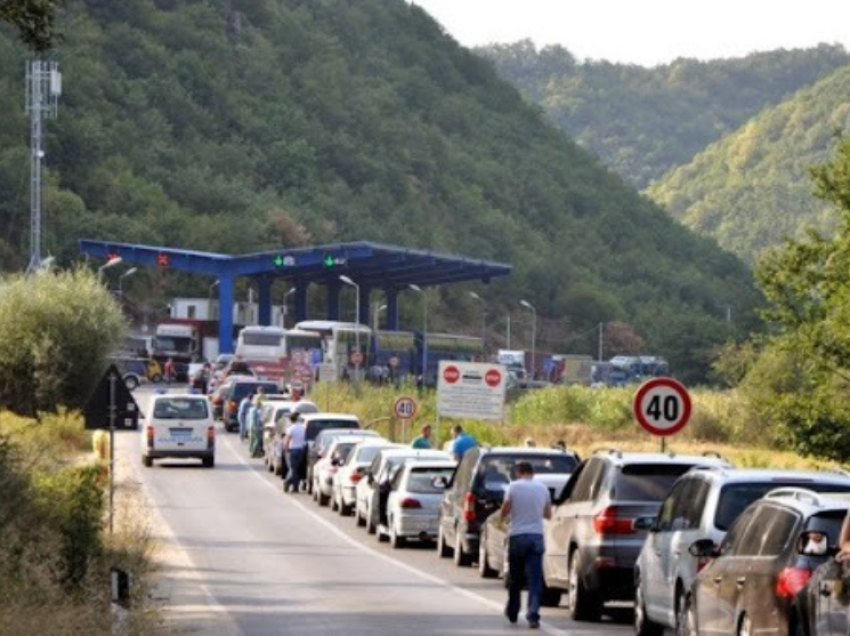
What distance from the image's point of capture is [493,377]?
53281 millimetres

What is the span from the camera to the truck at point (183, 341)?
113 metres

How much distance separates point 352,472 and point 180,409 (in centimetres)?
1475

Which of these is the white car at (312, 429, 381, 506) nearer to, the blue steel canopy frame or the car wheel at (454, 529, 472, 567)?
the car wheel at (454, 529, 472, 567)

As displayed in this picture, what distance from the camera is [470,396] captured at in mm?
53125

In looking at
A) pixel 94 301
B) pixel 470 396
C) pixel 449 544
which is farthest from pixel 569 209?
pixel 449 544

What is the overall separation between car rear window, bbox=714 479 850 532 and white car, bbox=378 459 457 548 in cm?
1622

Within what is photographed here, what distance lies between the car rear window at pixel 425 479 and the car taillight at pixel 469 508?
4.87 metres

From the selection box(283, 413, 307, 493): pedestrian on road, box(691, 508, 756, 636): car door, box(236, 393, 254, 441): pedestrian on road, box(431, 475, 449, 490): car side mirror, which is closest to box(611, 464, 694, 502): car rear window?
box(691, 508, 756, 636): car door

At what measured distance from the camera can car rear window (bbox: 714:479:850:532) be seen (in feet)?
66.8

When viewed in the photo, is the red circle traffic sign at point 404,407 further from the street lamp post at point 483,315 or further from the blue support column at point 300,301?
the street lamp post at point 483,315

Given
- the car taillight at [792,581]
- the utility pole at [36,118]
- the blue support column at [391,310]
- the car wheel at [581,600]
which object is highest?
the utility pole at [36,118]

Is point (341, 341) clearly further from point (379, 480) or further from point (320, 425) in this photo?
point (379, 480)

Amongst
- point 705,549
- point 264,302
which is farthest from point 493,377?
point 264,302

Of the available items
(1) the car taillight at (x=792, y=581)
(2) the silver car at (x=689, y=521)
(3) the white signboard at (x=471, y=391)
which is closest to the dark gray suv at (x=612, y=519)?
(2) the silver car at (x=689, y=521)
